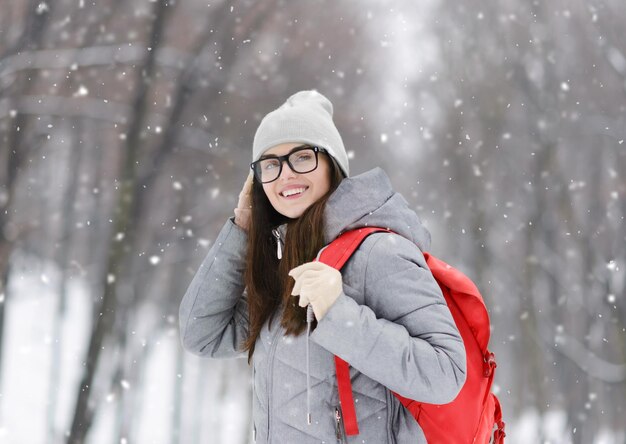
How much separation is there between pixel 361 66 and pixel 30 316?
314cm

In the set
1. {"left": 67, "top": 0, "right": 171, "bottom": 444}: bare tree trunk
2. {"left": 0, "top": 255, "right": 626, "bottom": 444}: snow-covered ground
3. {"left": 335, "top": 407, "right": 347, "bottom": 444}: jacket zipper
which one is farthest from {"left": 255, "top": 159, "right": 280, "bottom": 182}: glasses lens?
{"left": 0, "top": 255, "right": 626, "bottom": 444}: snow-covered ground

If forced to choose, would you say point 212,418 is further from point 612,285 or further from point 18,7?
point 612,285

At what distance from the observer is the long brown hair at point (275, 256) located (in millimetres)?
1526

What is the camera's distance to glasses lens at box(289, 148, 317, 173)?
164cm

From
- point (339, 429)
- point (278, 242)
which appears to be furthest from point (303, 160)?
point (339, 429)

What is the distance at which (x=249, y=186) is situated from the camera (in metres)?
1.80

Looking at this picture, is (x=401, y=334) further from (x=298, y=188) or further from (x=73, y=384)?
(x=73, y=384)

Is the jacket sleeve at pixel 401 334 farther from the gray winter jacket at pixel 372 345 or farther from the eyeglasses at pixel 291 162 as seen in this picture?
the eyeglasses at pixel 291 162

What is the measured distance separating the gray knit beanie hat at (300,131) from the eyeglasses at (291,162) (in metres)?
0.03

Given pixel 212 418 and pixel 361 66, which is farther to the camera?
pixel 361 66

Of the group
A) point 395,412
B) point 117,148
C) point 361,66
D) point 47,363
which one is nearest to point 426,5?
point 361,66

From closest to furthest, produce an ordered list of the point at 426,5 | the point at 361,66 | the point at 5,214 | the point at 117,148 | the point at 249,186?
1. the point at 249,186
2. the point at 5,214
3. the point at 117,148
4. the point at 361,66
5. the point at 426,5

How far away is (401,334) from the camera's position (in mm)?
1318

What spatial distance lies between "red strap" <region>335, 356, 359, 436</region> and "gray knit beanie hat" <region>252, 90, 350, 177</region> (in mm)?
562
